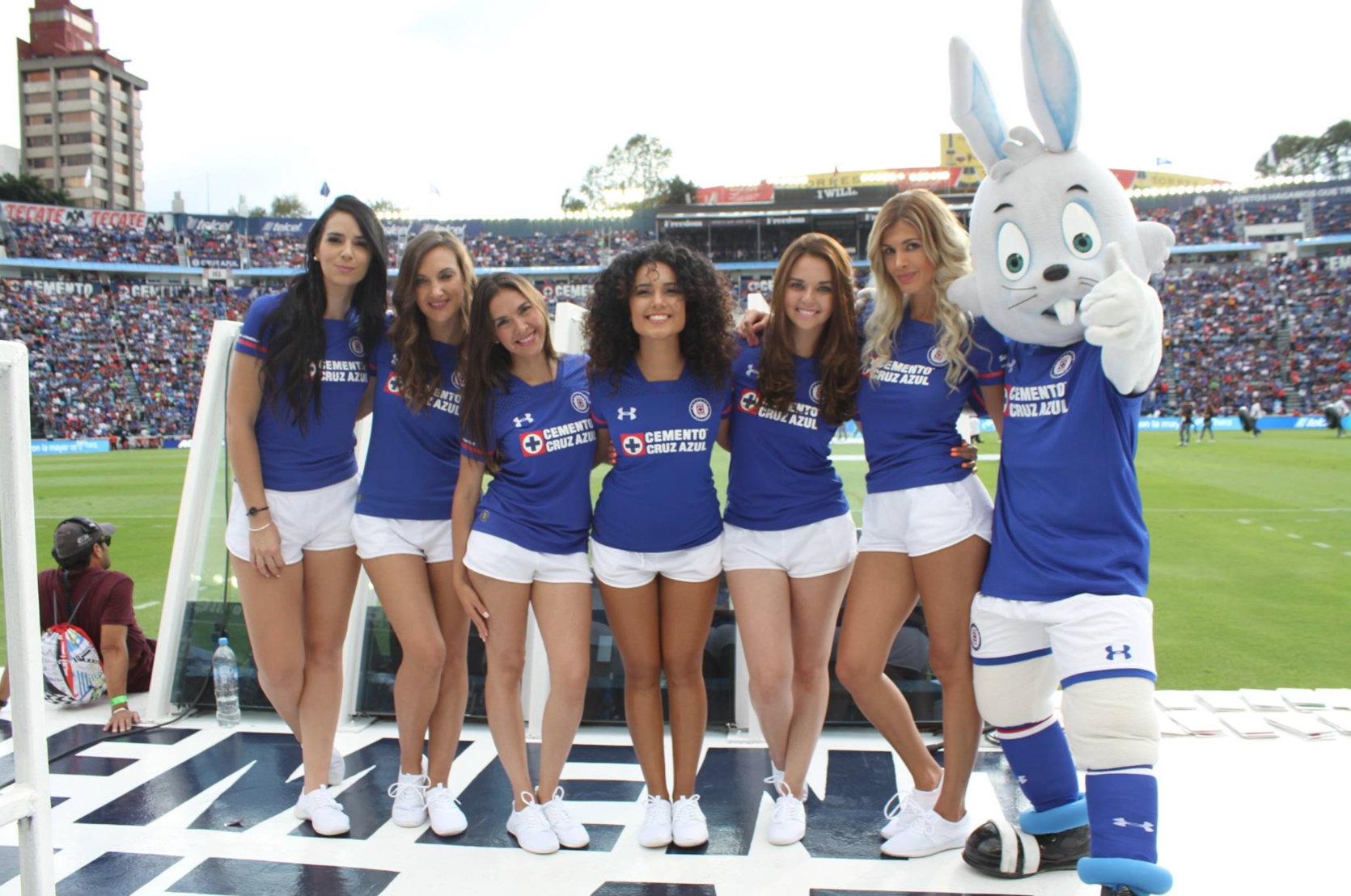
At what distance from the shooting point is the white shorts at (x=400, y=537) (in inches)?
120

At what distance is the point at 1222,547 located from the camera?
871 centimetres

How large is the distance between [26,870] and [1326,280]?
4212cm

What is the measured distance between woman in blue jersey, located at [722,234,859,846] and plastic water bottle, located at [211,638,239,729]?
245 cm

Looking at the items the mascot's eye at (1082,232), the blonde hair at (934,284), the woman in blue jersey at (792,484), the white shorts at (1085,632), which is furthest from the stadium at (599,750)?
the mascot's eye at (1082,232)

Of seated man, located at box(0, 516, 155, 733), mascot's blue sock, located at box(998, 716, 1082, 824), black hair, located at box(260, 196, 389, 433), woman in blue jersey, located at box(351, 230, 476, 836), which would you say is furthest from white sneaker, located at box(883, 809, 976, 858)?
seated man, located at box(0, 516, 155, 733)

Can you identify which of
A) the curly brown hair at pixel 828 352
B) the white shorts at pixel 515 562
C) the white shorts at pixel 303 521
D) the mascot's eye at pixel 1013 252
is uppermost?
the mascot's eye at pixel 1013 252

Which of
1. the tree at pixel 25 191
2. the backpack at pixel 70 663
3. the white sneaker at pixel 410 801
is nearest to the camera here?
the white sneaker at pixel 410 801

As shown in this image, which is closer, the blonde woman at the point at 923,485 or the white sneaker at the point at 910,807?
the blonde woman at the point at 923,485

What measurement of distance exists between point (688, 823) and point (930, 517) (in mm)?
1237

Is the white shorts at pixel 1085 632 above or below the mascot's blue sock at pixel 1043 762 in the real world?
above

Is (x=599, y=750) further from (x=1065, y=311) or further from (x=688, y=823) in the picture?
(x=1065, y=311)

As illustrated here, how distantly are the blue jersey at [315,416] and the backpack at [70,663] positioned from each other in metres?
1.91

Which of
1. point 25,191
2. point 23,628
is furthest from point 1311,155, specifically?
point 25,191

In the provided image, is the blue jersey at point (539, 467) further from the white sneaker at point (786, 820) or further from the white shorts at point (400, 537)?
the white sneaker at point (786, 820)
